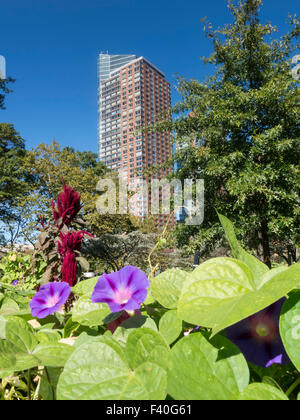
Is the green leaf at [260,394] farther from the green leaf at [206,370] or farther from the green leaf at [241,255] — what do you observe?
the green leaf at [241,255]

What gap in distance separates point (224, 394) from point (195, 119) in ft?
26.5

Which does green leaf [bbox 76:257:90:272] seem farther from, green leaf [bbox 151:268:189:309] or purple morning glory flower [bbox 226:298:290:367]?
purple morning glory flower [bbox 226:298:290:367]

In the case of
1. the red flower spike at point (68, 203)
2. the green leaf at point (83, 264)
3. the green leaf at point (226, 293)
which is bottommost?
the green leaf at point (83, 264)

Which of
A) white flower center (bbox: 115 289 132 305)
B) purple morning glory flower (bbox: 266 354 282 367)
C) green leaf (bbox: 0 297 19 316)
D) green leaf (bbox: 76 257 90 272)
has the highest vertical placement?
white flower center (bbox: 115 289 132 305)

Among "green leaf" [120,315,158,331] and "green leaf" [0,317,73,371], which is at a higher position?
"green leaf" [120,315,158,331]

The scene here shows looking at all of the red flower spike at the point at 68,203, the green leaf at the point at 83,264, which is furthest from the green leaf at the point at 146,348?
the green leaf at the point at 83,264

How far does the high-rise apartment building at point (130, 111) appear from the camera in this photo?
5262 cm

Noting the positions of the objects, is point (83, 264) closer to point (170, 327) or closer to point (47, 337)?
point (47, 337)

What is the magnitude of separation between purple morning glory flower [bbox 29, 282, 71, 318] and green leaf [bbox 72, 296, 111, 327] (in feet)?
0.31

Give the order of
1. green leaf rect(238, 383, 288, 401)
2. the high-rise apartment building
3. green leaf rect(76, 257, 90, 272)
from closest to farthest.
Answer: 1. green leaf rect(238, 383, 288, 401)
2. green leaf rect(76, 257, 90, 272)
3. the high-rise apartment building

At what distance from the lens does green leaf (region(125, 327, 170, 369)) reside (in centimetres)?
25

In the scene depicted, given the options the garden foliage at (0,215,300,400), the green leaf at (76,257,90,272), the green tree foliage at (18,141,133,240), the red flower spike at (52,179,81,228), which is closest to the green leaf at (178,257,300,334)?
the garden foliage at (0,215,300,400)

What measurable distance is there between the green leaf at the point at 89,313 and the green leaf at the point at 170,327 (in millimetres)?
86
